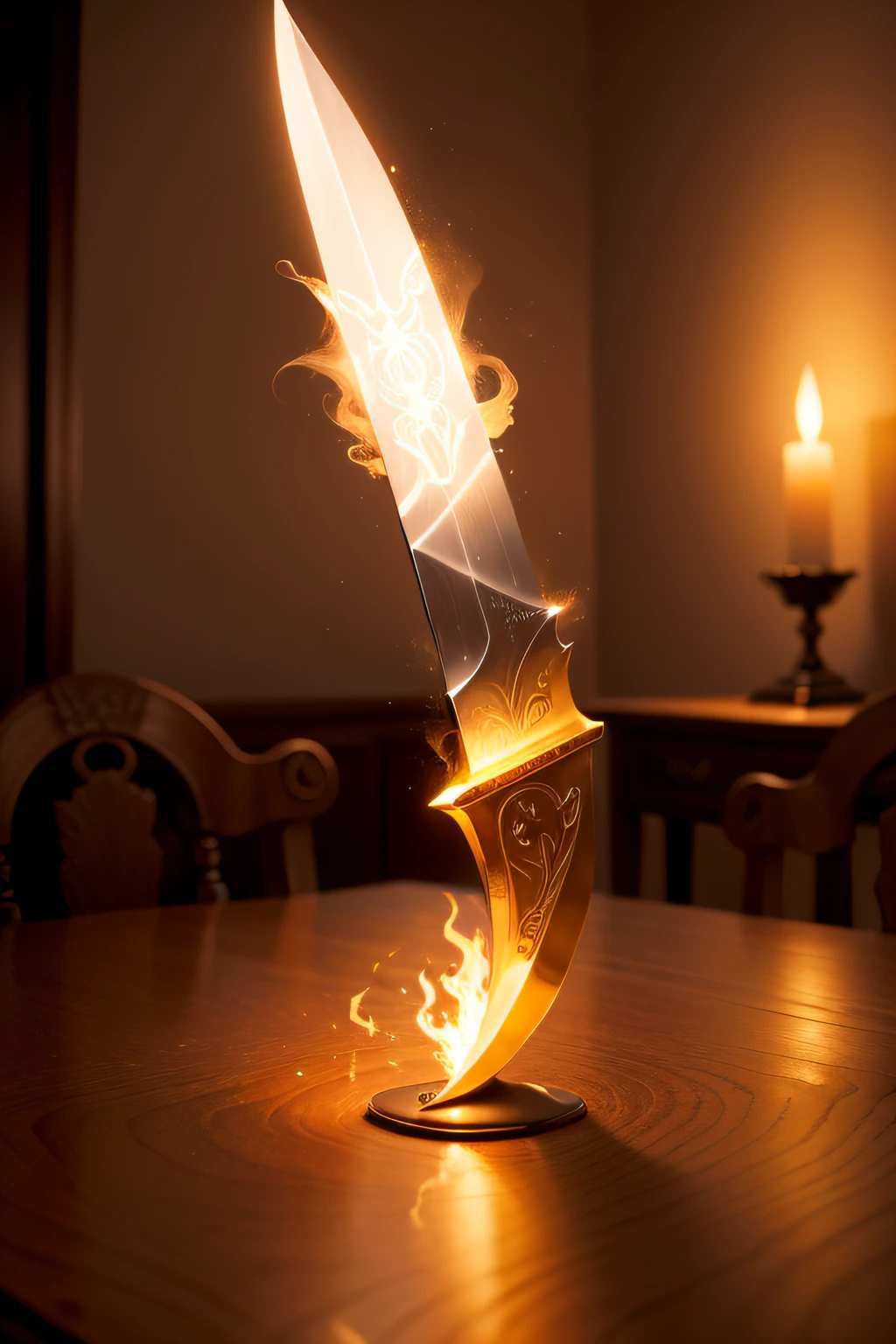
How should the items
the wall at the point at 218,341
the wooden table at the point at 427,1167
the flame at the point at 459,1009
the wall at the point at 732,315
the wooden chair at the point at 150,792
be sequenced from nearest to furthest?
1. the wooden table at the point at 427,1167
2. the flame at the point at 459,1009
3. the wooden chair at the point at 150,792
4. the wall at the point at 218,341
5. the wall at the point at 732,315

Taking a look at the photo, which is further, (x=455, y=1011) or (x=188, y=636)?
(x=188, y=636)

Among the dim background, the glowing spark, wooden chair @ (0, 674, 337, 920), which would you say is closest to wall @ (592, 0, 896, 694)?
the dim background

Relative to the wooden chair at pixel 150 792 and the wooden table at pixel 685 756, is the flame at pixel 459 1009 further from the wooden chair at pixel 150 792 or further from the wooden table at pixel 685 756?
the wooden table at pixel 685 756

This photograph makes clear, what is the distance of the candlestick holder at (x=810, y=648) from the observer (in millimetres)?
2039

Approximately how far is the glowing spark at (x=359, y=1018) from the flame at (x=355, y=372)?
12.3 inches

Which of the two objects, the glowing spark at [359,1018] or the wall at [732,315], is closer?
the glowing spark at [359,1018]

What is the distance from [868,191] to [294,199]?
3.39 ft

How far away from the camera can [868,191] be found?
7.64 ft

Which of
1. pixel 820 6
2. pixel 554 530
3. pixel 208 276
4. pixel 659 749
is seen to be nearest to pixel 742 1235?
pixel 554 530

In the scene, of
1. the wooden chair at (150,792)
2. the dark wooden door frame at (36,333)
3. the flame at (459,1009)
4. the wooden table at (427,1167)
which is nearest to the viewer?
the wooden table at (427,1167)

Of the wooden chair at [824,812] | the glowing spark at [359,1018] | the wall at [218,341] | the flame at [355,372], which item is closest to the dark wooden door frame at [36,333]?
the wall at [218,341]

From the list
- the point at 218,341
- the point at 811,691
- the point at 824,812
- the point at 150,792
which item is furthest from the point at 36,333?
the point at 824,812

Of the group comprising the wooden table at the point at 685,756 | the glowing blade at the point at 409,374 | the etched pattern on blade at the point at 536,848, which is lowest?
the wooden table at the point at 685,756

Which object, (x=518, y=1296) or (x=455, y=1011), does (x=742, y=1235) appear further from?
(x=455, y=1011)
